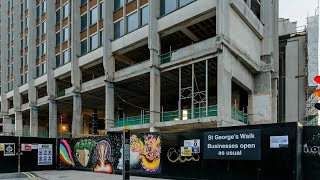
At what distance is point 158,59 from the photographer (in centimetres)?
3077

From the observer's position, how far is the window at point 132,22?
33312 millimetres

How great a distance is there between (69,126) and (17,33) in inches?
870

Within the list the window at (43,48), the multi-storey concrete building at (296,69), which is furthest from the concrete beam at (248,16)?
the window at (43,48)

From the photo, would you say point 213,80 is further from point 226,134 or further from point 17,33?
point 17,33

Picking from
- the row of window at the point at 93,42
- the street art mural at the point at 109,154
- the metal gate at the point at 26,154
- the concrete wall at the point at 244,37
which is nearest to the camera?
the street art mural at the point at 109,154

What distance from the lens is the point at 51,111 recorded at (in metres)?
46.3

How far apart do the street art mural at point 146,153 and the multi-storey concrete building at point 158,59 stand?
729 centimetres

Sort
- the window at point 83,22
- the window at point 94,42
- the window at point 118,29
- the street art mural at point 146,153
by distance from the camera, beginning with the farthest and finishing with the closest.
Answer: the window at point 83,22 → the window at point 94,42 → the window at point 118,29 → the street art mural at point 146,153

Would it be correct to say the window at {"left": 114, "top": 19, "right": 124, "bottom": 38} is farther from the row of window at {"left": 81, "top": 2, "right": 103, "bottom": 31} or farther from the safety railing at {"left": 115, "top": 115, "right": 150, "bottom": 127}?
the safety railing at {"left": 115, "top": 115, "right": 150, "bottom": 127}

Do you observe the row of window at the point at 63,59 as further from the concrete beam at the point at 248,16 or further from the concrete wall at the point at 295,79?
the concrete wall at the point at 295,79

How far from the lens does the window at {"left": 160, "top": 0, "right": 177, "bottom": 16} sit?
2941cm

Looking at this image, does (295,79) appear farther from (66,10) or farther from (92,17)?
(66,10)

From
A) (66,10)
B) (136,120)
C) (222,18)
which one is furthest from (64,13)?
(222,18)

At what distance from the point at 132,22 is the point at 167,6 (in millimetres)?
5289
